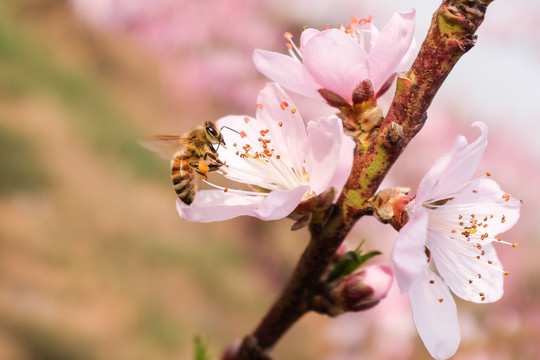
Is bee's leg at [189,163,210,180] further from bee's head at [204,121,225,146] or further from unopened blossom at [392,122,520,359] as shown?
unopened blossom at [392,122,520,359]

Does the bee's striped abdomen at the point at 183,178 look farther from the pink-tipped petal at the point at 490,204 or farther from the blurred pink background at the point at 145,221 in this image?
the blurred pink background at the point at 145,221

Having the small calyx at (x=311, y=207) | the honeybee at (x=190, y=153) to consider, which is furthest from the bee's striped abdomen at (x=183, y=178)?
the small calyx at (x=311, y=207)

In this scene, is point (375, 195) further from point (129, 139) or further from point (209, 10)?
point (129, 139)

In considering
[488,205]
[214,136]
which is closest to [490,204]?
[488,205]

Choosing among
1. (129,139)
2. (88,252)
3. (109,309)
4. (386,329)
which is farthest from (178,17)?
(386,329)

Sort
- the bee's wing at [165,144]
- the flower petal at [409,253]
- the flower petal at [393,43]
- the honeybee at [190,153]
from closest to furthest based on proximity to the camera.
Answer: the flower petal at [409,253]
the flower petal at [393,43]
the honeybee at [190,153]
the bee's wing at [165,144]

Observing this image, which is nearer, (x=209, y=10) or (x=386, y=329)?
(x=386, y=329)
